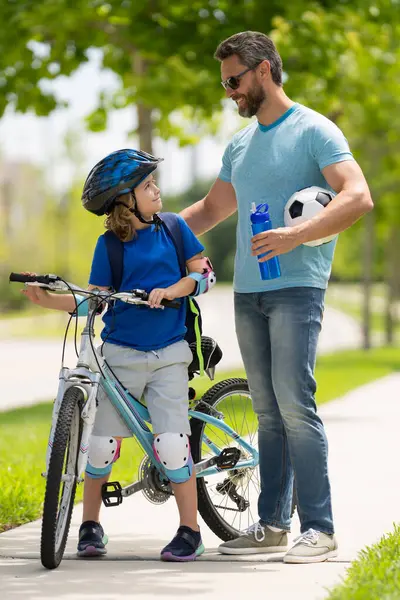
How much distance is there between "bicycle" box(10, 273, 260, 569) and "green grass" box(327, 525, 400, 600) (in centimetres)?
75

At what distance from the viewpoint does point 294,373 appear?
17.9ft

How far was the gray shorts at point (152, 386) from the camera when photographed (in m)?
5.52

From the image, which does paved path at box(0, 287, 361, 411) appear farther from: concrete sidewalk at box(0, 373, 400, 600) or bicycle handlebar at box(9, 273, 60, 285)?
bicycle handlebar at box(9, 273, 60, 285)

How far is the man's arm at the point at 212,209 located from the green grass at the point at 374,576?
1644 mm

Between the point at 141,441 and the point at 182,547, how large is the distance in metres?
0.48

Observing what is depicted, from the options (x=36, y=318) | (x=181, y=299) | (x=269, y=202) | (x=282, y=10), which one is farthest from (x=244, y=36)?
(x=36, y=318)

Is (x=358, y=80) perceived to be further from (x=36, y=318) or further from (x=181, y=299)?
(x=36, y=318)

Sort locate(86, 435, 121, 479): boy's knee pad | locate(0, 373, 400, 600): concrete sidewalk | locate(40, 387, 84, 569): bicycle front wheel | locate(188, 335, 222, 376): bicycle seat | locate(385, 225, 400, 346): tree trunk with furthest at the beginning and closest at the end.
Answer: locate(385, 225, 400, 346): tree trunk < locate(188, 335, 222, 376): bicycle seat < locate(86, 435, 121, 479): boy's knee pad < locate(40, 387, 84, 569): bicycle front wheel < locate(0, 373, 400, 600): concrete sidewalk

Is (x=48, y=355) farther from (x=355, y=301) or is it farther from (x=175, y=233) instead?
(x=355, y=301)

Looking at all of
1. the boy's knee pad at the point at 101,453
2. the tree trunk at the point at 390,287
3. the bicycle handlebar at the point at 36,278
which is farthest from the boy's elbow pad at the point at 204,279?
the tree trunk at the point at 390,287

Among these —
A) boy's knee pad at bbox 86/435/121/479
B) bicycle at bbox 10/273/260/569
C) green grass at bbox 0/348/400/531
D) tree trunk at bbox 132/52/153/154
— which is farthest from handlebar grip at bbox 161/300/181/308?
tree trunk at bbox 132/52/153/154

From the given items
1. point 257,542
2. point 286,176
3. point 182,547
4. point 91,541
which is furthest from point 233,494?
point 286,176

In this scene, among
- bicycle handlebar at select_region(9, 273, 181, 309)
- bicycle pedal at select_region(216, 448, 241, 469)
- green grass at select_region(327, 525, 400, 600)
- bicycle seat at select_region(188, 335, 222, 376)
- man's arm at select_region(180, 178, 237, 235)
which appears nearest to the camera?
green grass at select_region(327, 525, 400, 600)

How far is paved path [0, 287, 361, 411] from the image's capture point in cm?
1940
